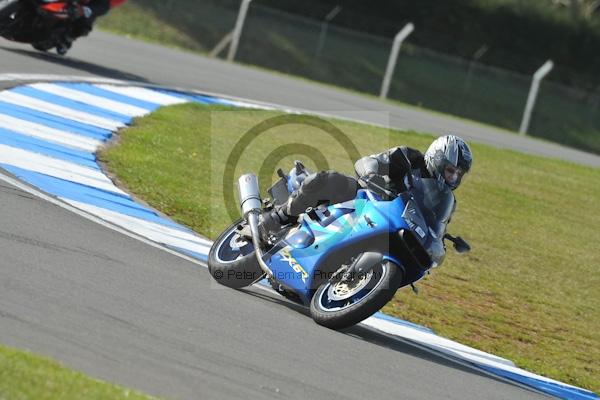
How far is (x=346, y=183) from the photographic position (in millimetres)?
8305

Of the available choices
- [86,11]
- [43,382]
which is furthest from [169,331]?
[86,11]

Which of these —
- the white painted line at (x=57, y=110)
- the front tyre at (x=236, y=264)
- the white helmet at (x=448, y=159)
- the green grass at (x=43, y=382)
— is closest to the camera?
the green grass at (x=43, y=382)

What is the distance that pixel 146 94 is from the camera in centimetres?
1766

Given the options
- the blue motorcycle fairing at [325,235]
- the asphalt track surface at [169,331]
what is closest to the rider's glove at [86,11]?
the asphalt track surface at [169,331]

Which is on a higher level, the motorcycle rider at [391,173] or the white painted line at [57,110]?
the motorcycle rider at [391,173]

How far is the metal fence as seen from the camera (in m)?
31.0

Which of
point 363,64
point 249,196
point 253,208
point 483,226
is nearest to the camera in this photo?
point 253,208

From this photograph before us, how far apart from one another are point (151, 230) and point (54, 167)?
160 centimetres

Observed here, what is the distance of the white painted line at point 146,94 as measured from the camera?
17.0 m

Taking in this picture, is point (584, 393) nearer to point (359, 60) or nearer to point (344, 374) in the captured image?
point (344, 374)

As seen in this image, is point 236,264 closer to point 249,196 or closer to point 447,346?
point 249,196

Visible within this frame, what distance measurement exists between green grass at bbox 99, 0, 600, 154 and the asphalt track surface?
825 inches

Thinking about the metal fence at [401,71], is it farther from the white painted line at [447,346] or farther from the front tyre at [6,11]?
the white painted line at [447,346]

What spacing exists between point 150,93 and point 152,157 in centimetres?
467
